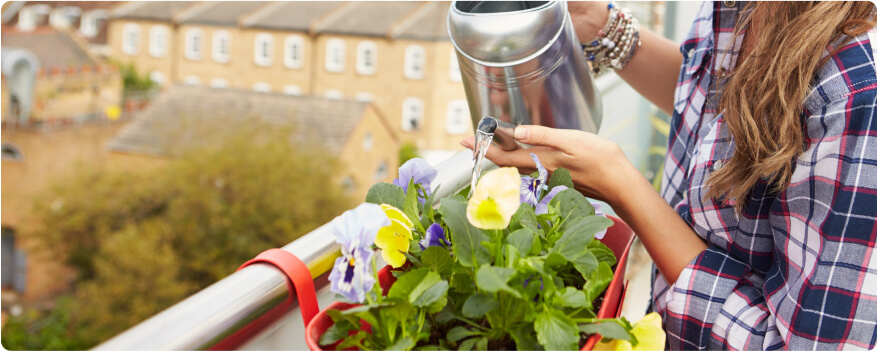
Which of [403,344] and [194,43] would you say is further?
[194,43]

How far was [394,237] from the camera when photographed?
1.05ft

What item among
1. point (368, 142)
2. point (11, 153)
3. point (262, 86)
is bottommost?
point (11, 153)

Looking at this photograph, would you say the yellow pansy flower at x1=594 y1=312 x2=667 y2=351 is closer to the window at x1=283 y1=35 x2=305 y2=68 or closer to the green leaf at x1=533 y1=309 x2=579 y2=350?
the green leaf at x1=533 y1=309 x2=579 y2=350

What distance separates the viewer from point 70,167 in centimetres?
1894

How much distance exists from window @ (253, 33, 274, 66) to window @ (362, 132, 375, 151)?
4941 millimetres

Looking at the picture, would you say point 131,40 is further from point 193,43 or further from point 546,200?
point 546,200

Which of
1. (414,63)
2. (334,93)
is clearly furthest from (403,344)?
(334,93)

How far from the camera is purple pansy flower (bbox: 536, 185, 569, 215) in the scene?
1.17ft

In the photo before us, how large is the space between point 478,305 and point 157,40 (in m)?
25.6

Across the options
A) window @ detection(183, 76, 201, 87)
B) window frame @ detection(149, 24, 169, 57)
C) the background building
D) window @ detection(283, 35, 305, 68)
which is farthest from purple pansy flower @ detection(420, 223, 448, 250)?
window frame @ detection(149, 24, 169, 57)

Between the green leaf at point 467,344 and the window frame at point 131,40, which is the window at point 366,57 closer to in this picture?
the window frame at point 131,40

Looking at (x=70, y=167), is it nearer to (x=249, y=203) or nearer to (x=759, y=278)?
(x=249, y=203)

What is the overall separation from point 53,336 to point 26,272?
2.61 meters

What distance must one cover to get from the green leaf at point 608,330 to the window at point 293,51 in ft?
77.7
